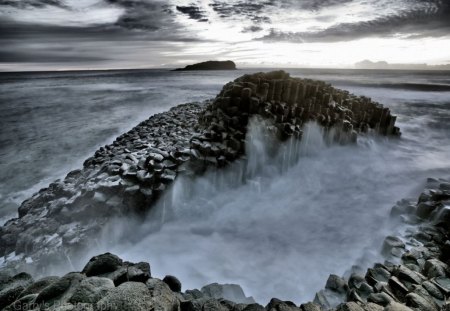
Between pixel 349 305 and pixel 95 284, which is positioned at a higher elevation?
pixel 95 284

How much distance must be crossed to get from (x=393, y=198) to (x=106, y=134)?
15.1 meters

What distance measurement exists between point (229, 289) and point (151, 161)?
407cm

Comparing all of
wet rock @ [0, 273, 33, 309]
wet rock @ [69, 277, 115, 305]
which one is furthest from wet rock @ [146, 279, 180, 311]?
wet rock @ [0, 273, 33, 309]

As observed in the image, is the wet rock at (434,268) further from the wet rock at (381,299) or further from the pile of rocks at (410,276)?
the wet rock at (381,299)

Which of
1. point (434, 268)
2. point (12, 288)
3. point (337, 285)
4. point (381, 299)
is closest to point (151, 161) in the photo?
point (12, 288)

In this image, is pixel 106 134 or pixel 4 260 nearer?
pixel 4 260

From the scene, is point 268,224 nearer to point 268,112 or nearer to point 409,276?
point 409,276

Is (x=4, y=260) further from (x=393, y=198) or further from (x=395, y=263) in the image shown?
(x=393, y=198)

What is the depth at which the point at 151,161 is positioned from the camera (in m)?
7.61

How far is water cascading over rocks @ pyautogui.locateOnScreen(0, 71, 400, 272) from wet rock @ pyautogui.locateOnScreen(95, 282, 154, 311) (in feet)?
11.1

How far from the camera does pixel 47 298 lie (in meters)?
3.36

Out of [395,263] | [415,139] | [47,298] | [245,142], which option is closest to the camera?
[47,298]

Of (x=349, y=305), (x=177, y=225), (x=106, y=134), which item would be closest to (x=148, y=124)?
(x=106, y=134)

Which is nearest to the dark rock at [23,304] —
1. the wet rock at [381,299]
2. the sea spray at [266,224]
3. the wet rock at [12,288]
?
the wet rock at [12,288]
